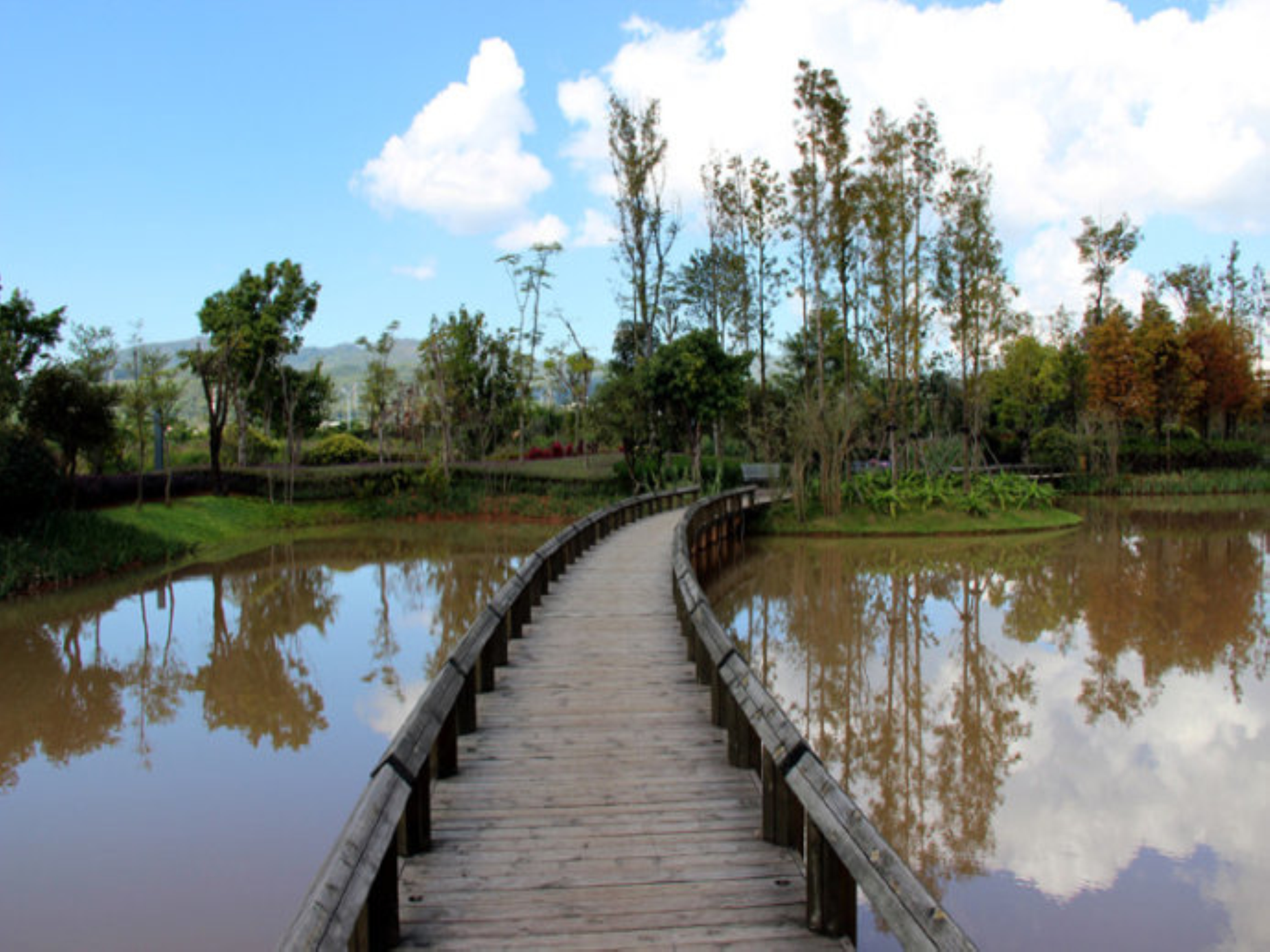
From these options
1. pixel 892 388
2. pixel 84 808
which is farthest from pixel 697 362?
pixel 84 808

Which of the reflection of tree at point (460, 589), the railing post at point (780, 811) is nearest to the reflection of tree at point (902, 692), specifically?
the railing post at point (780, 811)

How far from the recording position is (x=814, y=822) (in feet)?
10.4

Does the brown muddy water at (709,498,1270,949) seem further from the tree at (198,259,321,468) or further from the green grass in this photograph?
the tree at (198,259,321,468)

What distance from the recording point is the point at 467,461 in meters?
30.4

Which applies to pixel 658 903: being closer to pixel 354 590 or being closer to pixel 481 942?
pixel 481 942

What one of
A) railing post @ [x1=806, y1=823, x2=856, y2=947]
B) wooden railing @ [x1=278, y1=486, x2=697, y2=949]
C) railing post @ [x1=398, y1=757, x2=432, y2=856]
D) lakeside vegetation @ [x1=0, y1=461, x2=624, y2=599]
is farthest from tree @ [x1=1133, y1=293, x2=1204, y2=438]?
railing post @ [x1=398, y1=757, x2=432, y2=856]

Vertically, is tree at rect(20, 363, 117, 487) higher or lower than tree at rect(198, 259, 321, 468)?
lower

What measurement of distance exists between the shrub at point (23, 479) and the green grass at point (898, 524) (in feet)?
46.7

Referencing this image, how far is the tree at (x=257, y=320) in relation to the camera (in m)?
31.0

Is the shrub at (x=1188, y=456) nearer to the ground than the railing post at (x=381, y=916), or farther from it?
farther from it

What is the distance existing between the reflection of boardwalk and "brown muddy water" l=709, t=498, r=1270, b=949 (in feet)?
3.95

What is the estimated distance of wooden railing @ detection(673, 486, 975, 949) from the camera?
2498 mm

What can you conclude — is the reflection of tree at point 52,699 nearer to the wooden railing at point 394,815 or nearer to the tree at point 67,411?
the wooden railing at point 394,815

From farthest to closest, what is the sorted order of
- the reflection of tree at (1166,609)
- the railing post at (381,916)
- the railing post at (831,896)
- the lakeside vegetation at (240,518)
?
the lakeside vegetation at (240,518)
the reflection of tree at (1166,609)
the railing post at (831,896)
the railing post at (381,916)
